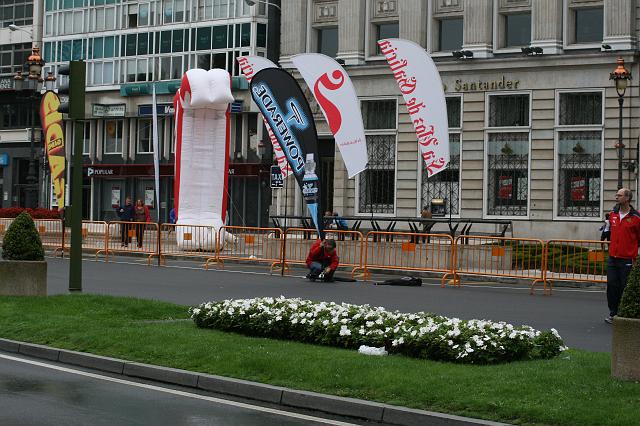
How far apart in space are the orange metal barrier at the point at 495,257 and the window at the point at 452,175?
20989 mm

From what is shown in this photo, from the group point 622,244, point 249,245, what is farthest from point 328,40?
point 622,244

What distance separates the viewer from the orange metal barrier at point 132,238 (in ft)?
116

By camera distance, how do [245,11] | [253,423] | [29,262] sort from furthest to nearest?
[245,11] → [29,262] → [253,423]

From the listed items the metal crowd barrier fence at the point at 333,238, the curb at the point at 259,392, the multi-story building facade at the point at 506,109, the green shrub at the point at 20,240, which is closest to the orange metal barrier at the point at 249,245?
the metal crowd barrier fence at the point at 333,238

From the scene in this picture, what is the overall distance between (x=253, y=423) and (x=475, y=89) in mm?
40570

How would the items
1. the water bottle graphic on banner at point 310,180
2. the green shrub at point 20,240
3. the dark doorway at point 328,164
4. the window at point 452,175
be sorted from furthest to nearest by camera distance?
the dark doorway at point 328,164 → the window at point 452,175 → the water bottle graphic on banner at point 310,180 → the green shrub at point 20,240

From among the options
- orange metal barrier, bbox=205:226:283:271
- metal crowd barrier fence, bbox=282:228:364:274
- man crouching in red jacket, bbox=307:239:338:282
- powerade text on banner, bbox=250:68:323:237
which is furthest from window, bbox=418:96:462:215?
man crouching in red jacket, bbox=307:239:338:282

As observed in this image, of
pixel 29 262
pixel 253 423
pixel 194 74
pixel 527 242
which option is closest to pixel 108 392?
pixel 253 423

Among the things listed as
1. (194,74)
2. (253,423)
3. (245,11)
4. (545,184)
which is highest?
(245,11)

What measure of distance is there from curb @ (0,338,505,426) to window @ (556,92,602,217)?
1389 inches

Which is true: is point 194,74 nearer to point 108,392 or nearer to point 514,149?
point 514,149

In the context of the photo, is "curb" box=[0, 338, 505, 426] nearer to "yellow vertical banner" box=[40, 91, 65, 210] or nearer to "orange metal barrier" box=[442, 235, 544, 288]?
"orange metal barrier" box=[442, 235, 544, 288]

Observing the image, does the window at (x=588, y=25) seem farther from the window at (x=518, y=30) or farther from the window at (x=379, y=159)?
the window at (x=379, y=159)

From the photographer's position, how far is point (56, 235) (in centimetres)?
4059
